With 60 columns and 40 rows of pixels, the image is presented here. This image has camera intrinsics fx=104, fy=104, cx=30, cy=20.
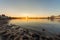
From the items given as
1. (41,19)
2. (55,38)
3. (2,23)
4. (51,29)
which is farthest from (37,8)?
(2,23)

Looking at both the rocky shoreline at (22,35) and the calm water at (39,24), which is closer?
the rocky shoreline at (22,35)

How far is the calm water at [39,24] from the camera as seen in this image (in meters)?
2.48

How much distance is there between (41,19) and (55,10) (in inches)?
15.8

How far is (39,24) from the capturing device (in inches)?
105

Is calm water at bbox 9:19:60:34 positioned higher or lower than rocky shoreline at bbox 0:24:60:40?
higher

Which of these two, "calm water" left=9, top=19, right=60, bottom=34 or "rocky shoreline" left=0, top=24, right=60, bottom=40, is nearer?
"rocky shoreline" left=0, top=24, right=60, bottom=40

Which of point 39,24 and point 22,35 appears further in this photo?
point 39,24

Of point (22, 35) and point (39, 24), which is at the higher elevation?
point (39, 24)

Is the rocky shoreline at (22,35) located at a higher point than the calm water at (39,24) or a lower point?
lower

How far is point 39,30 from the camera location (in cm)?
259

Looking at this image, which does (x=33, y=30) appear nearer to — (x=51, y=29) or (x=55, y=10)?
(x=51, y=29)

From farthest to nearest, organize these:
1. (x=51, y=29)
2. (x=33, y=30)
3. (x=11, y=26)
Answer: (x=11, y=26), (x=33, y=30), (x=51, y=29)

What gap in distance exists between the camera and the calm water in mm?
2479

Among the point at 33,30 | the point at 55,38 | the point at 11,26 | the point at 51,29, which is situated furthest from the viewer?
the point at 11,26
